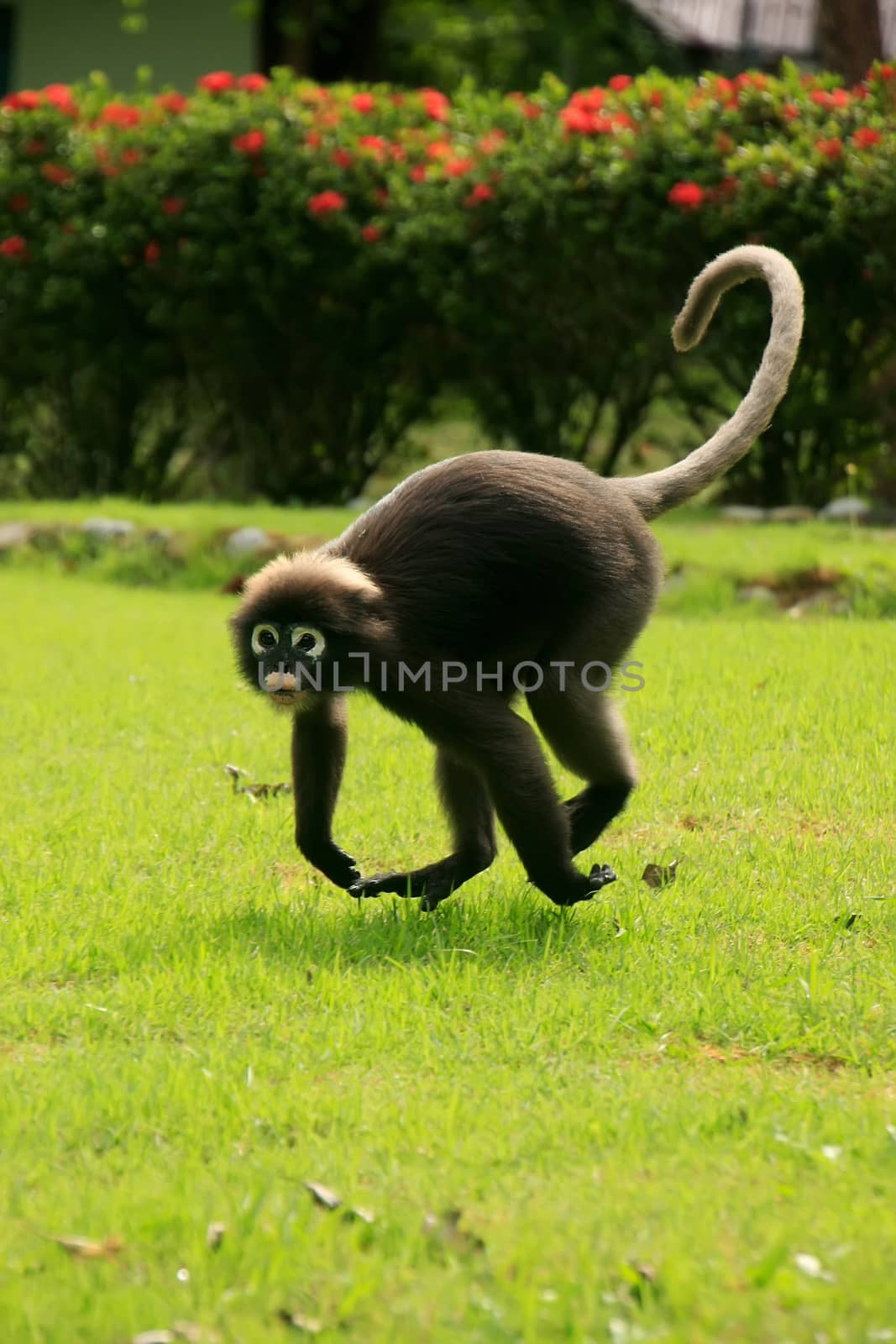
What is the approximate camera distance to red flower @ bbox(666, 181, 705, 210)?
11.4m

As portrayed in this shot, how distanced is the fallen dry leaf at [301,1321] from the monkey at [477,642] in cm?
200

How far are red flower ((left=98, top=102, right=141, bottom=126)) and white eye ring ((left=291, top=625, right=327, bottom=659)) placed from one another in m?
10.6

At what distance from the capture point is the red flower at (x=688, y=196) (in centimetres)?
1142

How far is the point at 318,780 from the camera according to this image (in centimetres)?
514

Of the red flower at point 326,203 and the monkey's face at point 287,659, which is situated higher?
the red flower at point 326,203

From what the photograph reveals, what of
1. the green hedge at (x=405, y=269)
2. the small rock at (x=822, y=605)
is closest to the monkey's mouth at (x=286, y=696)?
the small rock at (x=822, y=605)

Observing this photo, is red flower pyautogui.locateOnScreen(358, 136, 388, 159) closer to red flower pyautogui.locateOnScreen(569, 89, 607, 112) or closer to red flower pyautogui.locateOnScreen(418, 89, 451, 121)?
red flower pyautogui.locateOnScreen(418, 89, 451, 121)

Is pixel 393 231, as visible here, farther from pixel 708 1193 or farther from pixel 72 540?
pixel 708 1193

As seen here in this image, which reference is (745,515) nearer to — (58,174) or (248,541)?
(248,541)

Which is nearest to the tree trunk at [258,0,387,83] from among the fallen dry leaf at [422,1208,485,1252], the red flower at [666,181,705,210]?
the red flower at [666,181,705,210]

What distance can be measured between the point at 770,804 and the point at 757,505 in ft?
22.1

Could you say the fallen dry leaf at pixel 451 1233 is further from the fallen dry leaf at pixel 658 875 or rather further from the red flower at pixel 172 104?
the red flower at pixel 172 104

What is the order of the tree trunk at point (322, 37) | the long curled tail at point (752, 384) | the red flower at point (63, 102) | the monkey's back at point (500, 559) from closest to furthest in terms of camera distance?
the monkey's back at point (500, 559), the long curled tail at point (752, 384), the red flower at point (63, 102), the tree trunk at point (322, 37)

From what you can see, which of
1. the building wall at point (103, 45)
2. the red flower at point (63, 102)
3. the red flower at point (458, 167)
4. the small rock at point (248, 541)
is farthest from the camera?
the building wall at point (103, 45)
